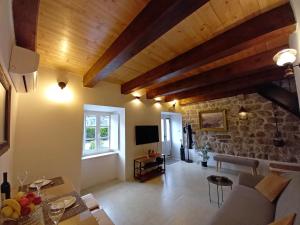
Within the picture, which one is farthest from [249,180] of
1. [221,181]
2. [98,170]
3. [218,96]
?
[98,170]

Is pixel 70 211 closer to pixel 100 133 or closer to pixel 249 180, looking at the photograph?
pixel 249 180

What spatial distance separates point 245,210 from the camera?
178 cm

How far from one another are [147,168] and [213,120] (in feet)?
9.58

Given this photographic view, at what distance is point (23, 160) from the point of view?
2576 mm

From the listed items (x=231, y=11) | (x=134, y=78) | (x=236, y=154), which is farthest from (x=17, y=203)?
(x=236, y=154)

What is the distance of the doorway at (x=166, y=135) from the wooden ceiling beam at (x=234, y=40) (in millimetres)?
3894

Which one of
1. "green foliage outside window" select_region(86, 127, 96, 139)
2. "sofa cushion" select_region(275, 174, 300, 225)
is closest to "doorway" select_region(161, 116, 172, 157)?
"green foliage outside window" select_region(86, 127, 96, 139)

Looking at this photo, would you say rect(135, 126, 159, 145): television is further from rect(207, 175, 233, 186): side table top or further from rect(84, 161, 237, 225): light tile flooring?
rect(207, 175, 233, 186): side table top

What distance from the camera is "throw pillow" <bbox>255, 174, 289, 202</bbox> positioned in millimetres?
1963

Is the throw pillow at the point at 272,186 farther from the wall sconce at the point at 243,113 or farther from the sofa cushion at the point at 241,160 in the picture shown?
the wall sconce at the point at 243,113

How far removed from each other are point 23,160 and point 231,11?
12.1 feet

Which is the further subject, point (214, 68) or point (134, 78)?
point (134, 78)

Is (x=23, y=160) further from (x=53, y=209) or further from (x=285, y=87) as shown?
(x=285, y=87)

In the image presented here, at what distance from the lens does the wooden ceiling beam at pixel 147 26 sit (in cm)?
129
